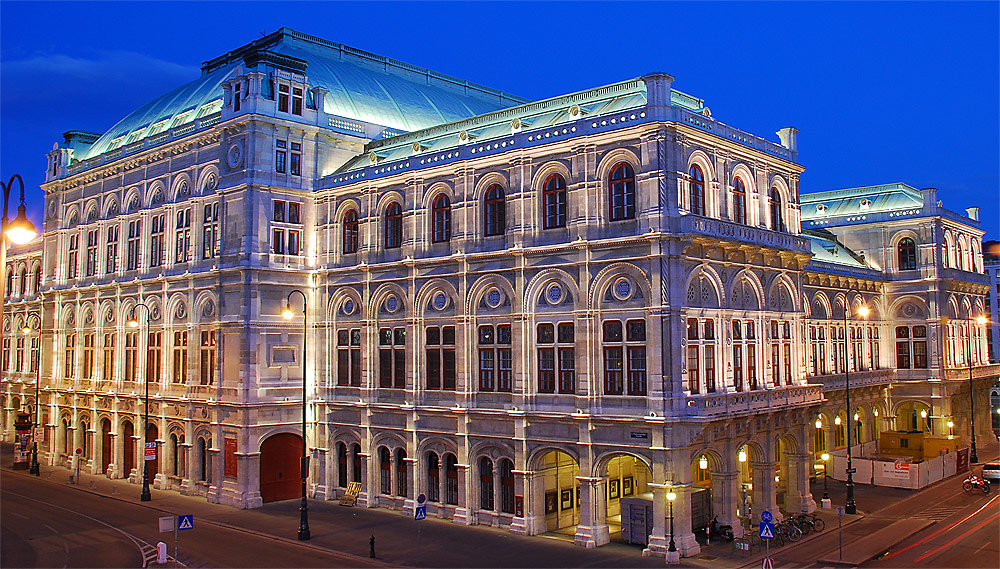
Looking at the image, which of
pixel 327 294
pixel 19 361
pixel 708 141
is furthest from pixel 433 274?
pixel 19 361

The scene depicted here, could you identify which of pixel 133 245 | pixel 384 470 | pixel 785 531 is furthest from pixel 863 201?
pixel 133 245

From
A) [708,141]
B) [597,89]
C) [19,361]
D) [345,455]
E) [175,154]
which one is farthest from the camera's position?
[19,361]

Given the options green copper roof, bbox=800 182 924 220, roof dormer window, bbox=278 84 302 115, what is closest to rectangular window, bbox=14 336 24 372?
roof dormer window, bbox=278 84 302 115

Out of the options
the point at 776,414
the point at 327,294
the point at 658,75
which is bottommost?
the point at 776,414

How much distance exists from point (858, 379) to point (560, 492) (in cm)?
3108

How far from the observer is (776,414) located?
41031mm

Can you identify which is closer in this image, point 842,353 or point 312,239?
point 312,239

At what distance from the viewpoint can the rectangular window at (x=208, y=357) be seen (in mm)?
49594

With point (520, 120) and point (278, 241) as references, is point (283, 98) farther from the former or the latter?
point (520, 120)

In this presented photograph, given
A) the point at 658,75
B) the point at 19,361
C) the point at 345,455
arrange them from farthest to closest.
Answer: the point at 19,361 → the point at 345,455 → the point at 658,75

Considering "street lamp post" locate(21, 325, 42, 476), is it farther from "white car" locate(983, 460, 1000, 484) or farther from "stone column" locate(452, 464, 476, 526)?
"white car" locate(983, 460, 1000, 484)

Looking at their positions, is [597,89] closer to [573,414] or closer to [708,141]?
[708,141]

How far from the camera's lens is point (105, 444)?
5809 cm

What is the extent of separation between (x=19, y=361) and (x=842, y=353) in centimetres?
7030
